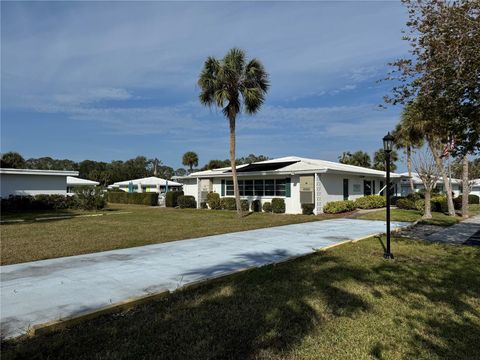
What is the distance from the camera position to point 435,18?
6875mm

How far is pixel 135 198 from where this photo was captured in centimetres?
3525

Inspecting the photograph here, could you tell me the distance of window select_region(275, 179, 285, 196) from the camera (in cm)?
2211

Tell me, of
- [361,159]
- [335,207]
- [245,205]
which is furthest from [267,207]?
[361,159]

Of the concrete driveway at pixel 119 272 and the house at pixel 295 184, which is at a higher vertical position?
the house at pixel 295 184

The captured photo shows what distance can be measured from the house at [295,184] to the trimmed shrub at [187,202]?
496 millimetres

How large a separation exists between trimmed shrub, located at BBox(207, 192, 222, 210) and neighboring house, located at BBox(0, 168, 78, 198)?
11337 millimetres

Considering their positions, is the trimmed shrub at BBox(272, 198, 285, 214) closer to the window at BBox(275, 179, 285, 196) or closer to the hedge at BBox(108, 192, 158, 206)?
Answer: the window at BBox(275, 179, 285, 196)

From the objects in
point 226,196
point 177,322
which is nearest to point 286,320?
point 177,322

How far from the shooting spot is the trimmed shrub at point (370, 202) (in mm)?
23500

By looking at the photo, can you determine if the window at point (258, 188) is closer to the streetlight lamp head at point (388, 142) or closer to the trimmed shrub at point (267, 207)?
the trimmed shrub at point (267, 207)

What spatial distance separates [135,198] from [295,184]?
1971cm

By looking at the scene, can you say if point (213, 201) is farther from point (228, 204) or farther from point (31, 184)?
point (31, 184)

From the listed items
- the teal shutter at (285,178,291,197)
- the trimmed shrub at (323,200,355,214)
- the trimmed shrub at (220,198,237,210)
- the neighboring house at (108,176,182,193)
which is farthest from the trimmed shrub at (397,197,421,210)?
the neighboring house at (108,176,182,193)

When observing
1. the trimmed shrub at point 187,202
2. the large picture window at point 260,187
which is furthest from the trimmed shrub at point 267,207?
the trimmed shrub at point 187,202
